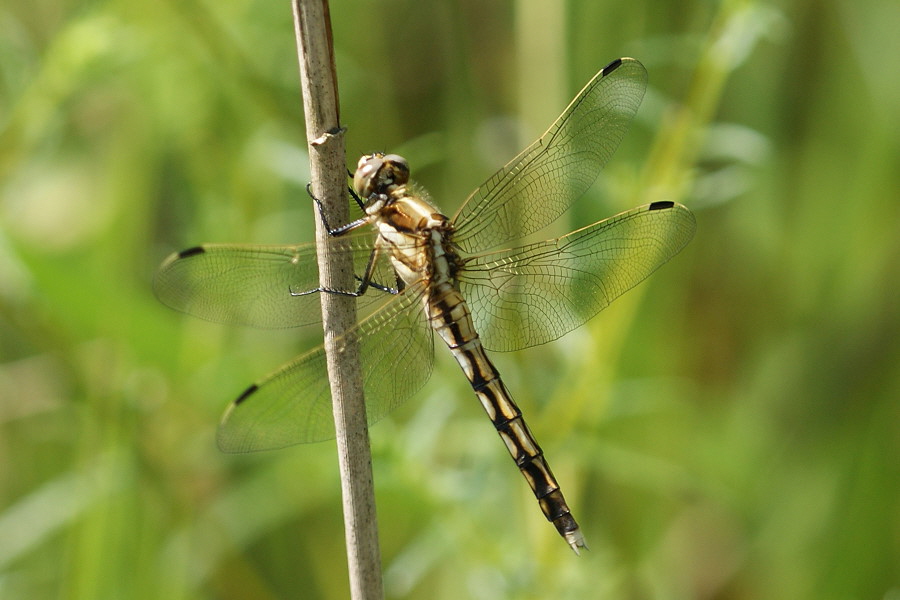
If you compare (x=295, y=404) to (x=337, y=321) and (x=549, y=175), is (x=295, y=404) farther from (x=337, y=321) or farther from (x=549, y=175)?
(x=549, y=175)

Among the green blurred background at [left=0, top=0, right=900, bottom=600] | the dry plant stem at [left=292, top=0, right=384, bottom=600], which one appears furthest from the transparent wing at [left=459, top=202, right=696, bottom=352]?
the dry plant stem at [left=292, top=0, right=384, bottom=600]

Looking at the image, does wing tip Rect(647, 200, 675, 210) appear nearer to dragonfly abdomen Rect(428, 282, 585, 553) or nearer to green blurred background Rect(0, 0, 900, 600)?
green blurred background Rect(0, 0, 900, 600)

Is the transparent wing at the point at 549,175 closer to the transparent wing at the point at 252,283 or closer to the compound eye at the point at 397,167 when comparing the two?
the compound eye at the point at 397,167

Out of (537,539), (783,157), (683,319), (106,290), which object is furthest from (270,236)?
(783,157)

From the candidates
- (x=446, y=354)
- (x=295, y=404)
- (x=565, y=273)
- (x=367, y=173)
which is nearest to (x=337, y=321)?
(x=295, y=404)

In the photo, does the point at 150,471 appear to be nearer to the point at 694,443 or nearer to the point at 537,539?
the point at 537,539

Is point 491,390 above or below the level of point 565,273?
below
